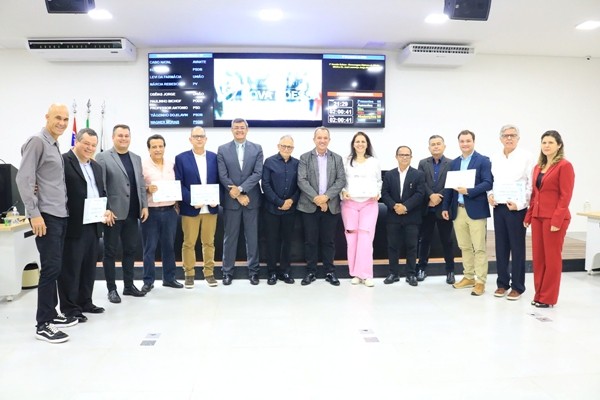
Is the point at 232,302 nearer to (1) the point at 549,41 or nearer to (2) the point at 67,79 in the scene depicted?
(2) the point at 67,79

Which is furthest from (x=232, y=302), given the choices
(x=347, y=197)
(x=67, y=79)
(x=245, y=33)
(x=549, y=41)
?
(x=549, y=41)

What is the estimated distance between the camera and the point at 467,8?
3.96 m

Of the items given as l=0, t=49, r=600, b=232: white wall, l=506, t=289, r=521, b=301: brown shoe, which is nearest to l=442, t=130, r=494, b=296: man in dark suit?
l=506, t=289, r=521, b=301: brown shoe

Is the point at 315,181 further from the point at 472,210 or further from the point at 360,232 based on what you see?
the point at 472,210

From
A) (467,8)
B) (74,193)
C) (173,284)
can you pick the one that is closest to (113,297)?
(173,284)

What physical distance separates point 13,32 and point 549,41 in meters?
7.29

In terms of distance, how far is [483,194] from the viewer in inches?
159

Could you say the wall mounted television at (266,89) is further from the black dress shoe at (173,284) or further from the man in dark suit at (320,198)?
the black dress shoe at (173,284)

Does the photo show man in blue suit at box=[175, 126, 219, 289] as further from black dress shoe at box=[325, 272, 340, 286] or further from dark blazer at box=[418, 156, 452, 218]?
dark blazer at box=[418, 156, 452, 218]

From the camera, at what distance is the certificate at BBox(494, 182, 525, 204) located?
378 centimetres

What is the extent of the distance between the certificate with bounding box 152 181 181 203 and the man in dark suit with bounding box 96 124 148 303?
0.12 meters

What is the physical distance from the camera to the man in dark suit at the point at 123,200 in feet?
12.4

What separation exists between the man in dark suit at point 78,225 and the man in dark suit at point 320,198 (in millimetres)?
1821

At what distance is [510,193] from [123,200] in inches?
131
